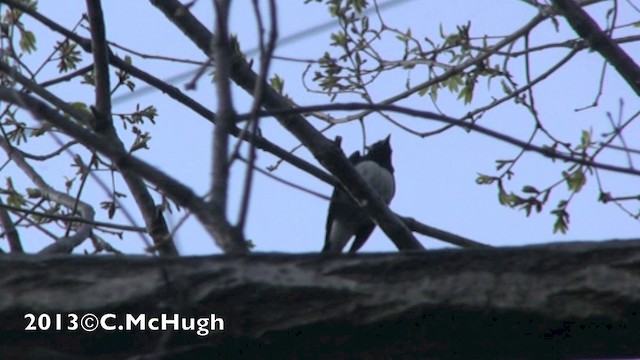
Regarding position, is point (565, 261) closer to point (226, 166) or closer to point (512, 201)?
point (226, 166)

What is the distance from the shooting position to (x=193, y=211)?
102 centimetres

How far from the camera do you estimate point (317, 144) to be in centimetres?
242

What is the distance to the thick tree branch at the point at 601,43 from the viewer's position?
2.79 m

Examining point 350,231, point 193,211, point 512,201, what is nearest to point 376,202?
point 512,201

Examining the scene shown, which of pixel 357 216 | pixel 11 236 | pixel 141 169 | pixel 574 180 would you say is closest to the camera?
pixel 141 169

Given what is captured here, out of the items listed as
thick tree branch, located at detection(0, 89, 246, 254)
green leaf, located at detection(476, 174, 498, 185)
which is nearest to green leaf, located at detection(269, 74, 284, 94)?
green leaf, located at detection(476, 174, 498, 185)

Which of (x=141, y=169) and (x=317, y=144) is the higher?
(x=317, y=144)

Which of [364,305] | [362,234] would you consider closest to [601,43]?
[364,305]

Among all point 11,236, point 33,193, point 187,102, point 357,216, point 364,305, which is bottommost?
point 364,305

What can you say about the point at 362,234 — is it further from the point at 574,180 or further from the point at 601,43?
the point at 601,43

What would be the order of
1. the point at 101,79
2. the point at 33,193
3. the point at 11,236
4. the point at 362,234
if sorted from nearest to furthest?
the point at 101,79 → the point at 11,236 → the point at 33,193 → the point at 362,234

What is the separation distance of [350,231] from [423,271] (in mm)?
3933

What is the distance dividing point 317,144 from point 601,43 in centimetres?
91

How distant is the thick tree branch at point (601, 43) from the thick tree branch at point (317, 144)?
853 mm
